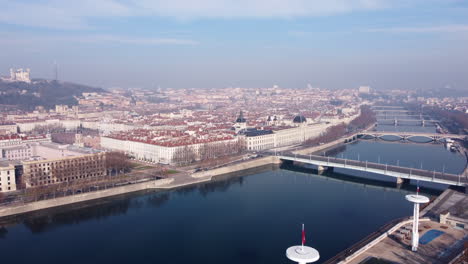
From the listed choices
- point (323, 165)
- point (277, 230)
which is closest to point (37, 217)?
point (277, 230)

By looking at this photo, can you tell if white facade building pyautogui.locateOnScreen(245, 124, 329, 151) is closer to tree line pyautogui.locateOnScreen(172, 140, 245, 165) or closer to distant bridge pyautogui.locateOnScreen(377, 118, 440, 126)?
tree line pyautogui.locateOnScreen(172, 140, 245, 165)

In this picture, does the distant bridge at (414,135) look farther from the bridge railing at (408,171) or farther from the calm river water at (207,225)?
the calm river water at (207,225)

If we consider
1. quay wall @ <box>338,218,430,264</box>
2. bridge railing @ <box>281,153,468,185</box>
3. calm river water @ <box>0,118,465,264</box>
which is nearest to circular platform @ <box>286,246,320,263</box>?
quay wall @ <box>338,218,430,264</box>

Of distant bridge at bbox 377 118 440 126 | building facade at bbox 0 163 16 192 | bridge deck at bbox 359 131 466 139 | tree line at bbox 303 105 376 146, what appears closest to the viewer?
building facade at bbox 0 163 16 192

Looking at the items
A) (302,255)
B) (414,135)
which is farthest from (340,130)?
(302,255)

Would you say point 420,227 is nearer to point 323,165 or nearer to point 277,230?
point 277,230

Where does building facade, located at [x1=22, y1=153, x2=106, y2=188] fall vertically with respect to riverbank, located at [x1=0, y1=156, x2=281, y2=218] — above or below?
above
